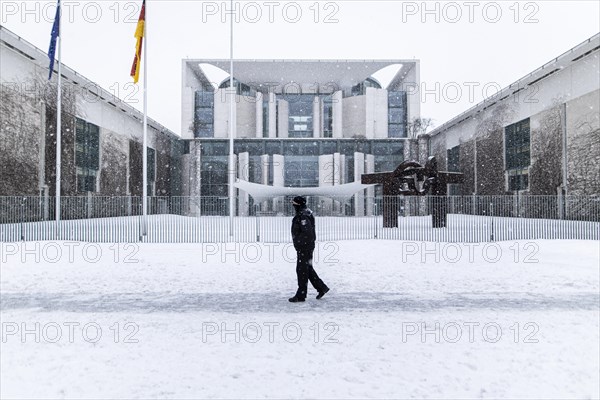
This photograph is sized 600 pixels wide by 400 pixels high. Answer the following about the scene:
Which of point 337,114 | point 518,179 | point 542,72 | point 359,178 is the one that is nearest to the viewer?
point 542,72

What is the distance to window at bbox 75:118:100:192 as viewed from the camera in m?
33.0

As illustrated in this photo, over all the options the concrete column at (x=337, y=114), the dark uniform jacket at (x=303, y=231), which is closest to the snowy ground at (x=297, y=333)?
the dark uniform jacket at (x=303, y=231)

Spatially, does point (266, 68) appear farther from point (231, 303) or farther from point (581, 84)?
point (231, 303)

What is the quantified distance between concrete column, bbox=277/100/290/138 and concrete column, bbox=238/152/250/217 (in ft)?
28.1

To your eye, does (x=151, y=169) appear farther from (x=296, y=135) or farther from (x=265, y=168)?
(x=296, y=135)

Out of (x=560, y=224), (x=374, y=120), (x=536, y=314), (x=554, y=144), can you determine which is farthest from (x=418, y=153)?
(x=536, y=314)

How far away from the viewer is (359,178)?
41.5 m

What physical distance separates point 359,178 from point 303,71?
16477mm

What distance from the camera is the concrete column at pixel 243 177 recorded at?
41344 mm

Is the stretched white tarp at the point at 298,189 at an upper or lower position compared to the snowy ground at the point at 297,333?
upper

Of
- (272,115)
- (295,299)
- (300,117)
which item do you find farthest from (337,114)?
(295,299)

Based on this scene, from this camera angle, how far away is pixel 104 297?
24.0 feet

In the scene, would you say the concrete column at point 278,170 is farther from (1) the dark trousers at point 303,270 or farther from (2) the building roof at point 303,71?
(1) the dark trousers at point 303,270

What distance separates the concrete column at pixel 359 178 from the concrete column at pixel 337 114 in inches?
280
